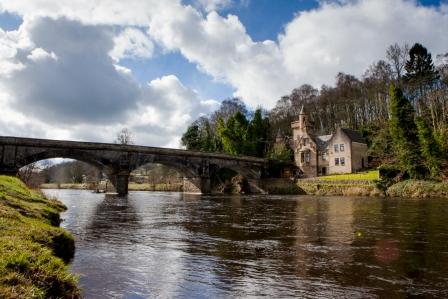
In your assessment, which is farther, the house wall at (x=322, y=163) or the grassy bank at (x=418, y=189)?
the house wall at (x=322, y=163)

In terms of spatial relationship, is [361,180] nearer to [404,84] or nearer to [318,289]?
[404,84]

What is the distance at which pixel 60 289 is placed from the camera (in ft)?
20.3

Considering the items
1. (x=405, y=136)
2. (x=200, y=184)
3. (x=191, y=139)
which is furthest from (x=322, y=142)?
(x=191, y=139)

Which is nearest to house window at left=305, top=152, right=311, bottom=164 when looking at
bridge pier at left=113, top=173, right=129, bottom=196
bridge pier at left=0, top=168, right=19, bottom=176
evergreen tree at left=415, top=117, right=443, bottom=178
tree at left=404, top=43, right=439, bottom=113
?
tree at left=404, top=43, right=439, bottom=113

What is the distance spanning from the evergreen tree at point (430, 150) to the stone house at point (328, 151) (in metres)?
21.7

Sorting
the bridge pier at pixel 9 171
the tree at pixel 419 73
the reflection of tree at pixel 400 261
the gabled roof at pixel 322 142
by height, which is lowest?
the reflection of tree at pixel 400 261

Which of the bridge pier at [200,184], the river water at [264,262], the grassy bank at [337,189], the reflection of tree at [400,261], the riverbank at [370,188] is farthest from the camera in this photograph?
the bridge pier at [200,184]

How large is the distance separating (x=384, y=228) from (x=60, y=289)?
51.5ft

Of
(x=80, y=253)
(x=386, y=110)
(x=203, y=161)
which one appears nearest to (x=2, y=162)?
(x=203, y=161)

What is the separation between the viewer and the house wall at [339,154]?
71.5 meters

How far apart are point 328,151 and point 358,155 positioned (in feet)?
19.9

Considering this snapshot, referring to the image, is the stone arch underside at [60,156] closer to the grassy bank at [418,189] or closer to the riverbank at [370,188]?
the riverbank at [370,188]

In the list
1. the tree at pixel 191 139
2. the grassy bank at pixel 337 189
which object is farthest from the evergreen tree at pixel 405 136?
the tree at pixel 191 139

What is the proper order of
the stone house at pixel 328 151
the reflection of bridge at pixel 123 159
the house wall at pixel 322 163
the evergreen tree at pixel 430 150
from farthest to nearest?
the house wall at pixel 322 163
the stone house at pixel 328 151
the evergreen tree at pixel 430 150
the reflection of bridge at pixel 123 159
